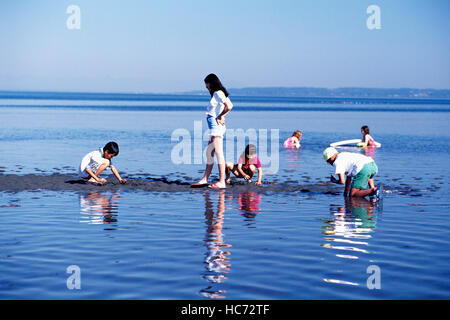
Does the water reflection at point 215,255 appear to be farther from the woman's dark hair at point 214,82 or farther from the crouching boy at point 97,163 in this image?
the crouching boy at point 97,163

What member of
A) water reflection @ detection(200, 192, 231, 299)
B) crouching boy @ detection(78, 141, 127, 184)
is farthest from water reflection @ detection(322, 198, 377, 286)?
crouching boy @ detection(78, 141, 127, 184)

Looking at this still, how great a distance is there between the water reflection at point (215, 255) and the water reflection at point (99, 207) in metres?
1.61

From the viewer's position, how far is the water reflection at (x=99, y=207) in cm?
952

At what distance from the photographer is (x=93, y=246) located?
774 centimetres

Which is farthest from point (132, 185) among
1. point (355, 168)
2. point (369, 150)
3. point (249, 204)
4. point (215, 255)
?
point (369, 150)

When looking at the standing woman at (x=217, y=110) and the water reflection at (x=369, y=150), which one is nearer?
the standing woman at (x=217, y=110)

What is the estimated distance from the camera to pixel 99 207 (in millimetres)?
10617

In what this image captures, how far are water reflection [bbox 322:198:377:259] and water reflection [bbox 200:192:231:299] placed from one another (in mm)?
1422

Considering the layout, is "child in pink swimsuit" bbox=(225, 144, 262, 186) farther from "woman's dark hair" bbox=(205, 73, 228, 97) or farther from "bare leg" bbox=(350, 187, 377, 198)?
"bare leg" bbox=(350, 187, 377, 198)

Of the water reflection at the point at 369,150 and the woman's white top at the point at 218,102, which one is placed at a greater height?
the woman's white top at the point at 218,102

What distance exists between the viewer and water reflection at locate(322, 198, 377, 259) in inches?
307

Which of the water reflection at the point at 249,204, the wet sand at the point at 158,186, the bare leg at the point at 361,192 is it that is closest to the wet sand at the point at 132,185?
the wet sand at the point at 158,186

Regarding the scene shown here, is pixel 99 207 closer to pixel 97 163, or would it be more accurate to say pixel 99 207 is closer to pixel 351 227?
pixel 97 163
